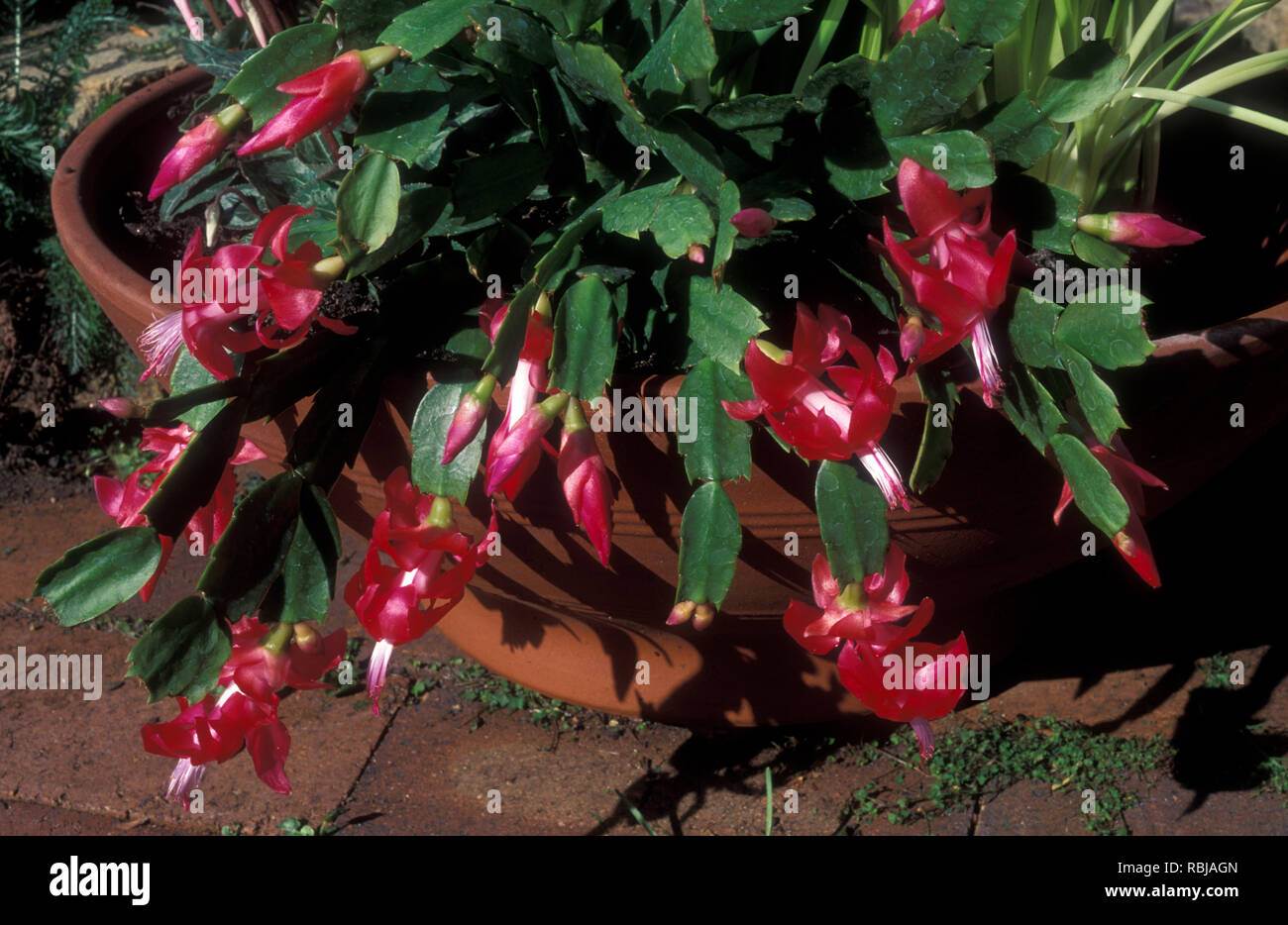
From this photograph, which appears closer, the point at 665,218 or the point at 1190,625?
the point at 665,218

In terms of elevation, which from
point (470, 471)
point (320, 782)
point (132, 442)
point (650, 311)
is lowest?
point (320, 782)

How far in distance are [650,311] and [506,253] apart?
0.16 meters

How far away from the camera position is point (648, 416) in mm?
1072

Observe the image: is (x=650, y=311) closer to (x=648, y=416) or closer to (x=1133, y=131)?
(x=648, y=416)

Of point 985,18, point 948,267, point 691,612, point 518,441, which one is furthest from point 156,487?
point 985,18

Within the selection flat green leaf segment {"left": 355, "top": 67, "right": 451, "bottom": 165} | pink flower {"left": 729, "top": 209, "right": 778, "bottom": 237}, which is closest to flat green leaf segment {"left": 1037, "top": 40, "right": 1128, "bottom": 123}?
pink flower {"left": 729, "top": 209, "right": 778, "bottom": 237}

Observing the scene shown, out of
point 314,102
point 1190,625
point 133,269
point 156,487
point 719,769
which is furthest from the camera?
point 1190,625

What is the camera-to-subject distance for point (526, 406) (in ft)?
3.17

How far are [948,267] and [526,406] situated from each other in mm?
358

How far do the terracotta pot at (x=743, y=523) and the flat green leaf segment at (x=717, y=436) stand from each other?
7 cm

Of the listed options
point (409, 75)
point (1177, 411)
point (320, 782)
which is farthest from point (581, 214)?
point (320, 782)

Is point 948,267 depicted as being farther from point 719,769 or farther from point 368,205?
point 719,769

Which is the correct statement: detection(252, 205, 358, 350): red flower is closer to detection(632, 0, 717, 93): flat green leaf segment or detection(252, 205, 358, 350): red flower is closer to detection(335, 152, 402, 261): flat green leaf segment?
detection(335, 152, 402, 261): flat green leaf segment

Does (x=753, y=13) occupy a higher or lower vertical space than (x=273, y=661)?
higher
